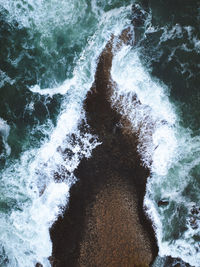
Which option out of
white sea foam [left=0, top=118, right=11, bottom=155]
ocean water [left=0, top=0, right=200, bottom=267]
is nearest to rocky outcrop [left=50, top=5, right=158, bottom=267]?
ocean water [left=0, top=0, right=200, bottom=267]

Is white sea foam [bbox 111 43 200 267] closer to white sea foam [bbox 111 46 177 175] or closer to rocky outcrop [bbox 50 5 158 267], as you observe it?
white sea foam [bbox 111 46 177 175]

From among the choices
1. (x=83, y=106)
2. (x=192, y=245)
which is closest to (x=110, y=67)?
(x=83, y=106)

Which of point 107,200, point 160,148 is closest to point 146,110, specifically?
point 160,148

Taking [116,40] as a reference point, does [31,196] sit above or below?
below

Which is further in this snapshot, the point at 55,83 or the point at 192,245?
the point at 55,83

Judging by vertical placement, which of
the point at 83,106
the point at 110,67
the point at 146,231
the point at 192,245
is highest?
the point at 110,67

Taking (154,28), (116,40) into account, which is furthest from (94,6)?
(154,28)

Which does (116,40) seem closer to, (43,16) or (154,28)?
(154,28)

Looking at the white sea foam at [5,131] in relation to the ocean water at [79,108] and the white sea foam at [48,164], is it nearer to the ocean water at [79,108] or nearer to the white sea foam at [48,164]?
the ocean water at [79,108]
